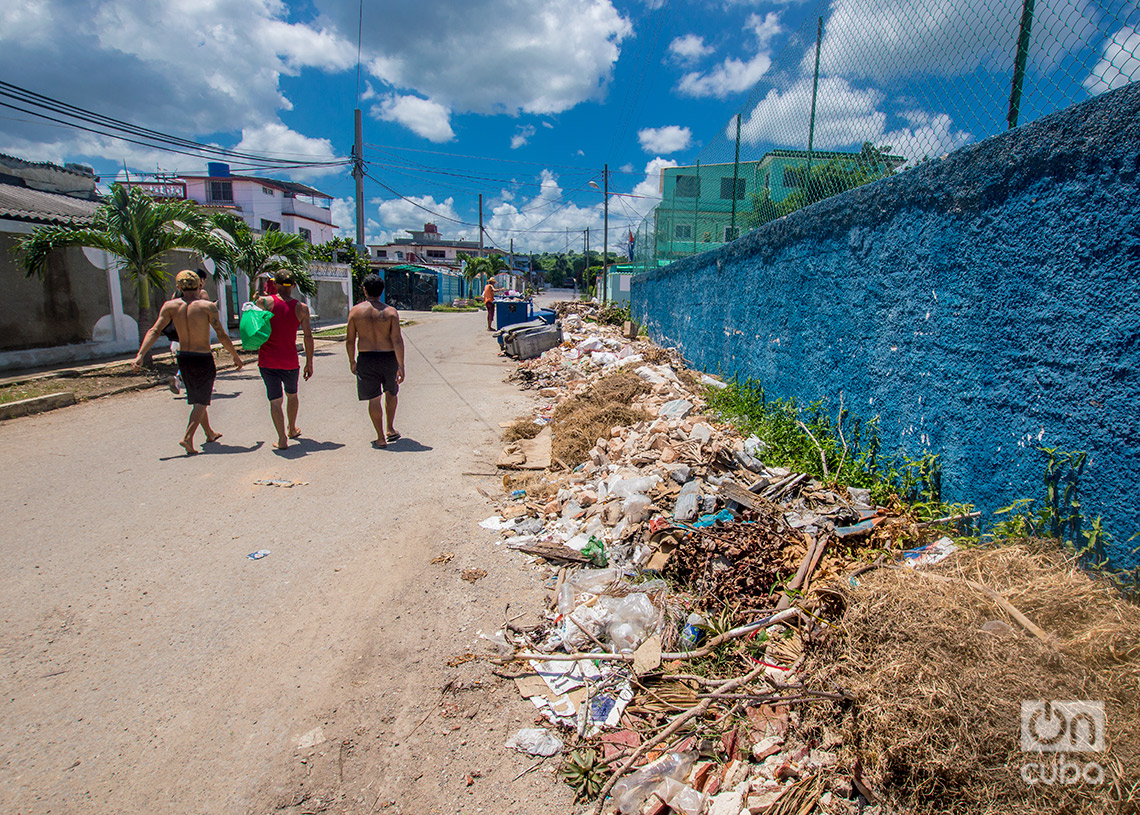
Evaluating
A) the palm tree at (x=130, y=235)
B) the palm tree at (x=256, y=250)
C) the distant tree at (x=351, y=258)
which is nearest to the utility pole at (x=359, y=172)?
the distant tree at (x=351, y=258)

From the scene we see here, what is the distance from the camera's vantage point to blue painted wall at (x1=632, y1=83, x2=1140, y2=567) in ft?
8.10

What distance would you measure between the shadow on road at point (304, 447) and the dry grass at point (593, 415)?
2.37m

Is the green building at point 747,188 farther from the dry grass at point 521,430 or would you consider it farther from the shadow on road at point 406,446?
the shadow on road at point 406,446

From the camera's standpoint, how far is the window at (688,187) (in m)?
9.98

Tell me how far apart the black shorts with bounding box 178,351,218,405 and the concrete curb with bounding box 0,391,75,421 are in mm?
3148

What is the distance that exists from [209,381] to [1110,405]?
22.0ft

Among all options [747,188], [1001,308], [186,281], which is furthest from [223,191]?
[1001,308]

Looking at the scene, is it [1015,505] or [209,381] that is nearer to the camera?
[1015,505]

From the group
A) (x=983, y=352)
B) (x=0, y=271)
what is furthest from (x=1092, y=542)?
(x=0, y=271)

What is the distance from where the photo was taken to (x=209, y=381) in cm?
590

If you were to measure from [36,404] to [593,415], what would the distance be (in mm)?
7016

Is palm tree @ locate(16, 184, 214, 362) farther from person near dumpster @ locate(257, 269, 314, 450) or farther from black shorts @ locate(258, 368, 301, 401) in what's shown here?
black shorts @ locate(258, 368, 301, 401)

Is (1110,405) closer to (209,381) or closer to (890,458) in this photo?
(890,458)

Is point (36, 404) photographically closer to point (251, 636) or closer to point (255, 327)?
point (255, 327)
